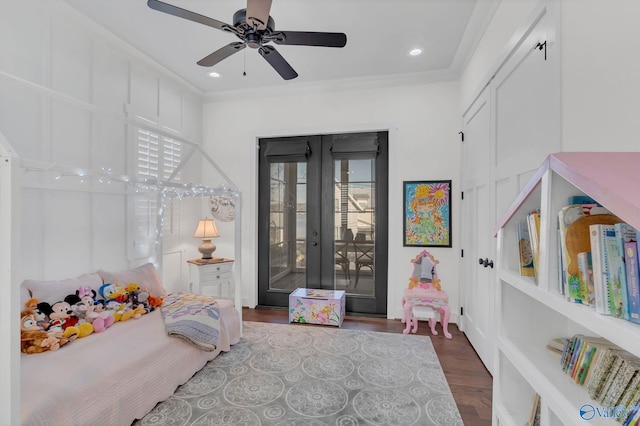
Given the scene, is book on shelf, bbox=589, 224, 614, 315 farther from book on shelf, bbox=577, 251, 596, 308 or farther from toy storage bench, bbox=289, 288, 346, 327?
toy storage bench, bbox=289, 288, 346, 327

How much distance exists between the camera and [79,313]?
7.22 ft

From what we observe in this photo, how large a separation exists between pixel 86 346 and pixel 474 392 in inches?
106

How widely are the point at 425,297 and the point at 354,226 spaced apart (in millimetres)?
1230

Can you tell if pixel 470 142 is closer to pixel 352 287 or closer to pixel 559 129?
pixel 559 129

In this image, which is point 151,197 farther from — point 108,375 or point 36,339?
point 108,375

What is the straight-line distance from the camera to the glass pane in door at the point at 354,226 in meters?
3.87

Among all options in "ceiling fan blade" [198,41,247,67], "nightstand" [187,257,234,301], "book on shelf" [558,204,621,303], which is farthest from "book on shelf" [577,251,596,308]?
"nightstand" [187,257,234,301]

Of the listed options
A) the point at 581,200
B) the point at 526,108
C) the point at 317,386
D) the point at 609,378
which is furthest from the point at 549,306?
the point at 317,386

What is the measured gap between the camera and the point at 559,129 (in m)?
1.44

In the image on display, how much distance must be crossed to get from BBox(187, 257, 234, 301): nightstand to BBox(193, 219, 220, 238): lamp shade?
31 cm

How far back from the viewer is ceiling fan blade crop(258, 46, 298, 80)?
215 centimetres

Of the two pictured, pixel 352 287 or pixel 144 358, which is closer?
pixel 144 358

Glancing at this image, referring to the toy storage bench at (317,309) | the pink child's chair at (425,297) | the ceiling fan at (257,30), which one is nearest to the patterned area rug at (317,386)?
the pink child's chair at (425,297)

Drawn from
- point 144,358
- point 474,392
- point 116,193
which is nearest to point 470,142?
point 474,392
